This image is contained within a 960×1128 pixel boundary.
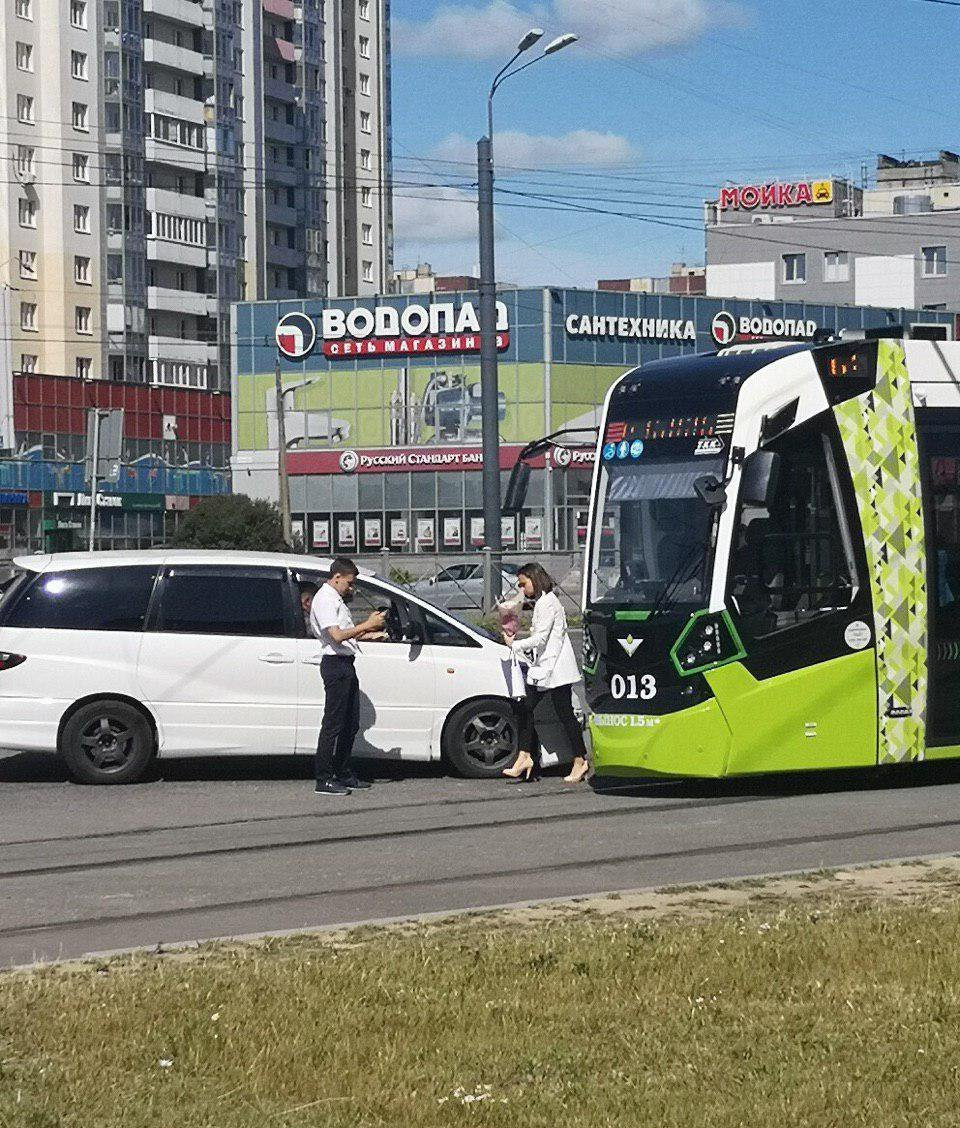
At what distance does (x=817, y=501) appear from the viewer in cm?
1410

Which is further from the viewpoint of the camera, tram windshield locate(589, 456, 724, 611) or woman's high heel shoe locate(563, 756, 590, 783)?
woman's high heel shoe locate(563, 756, 590, 783)

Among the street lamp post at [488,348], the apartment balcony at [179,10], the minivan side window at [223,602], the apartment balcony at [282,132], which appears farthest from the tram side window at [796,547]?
the apartment balcony at [282,132]

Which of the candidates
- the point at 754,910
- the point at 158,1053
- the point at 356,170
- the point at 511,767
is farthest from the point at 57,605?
the point at 356,170

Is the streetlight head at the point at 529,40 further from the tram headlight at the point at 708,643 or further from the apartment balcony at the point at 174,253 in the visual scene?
the apartment balcony at the point at 174,253

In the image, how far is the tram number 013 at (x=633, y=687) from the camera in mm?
14086

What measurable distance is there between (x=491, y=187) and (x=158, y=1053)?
24.5m

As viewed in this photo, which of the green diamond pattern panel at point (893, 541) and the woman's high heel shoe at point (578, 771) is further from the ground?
the green diamond pattern panel at point (893, 541)

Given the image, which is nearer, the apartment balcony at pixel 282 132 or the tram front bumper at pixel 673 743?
the tram front bumper at pixel 673 743

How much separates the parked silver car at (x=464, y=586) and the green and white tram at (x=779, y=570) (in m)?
17.1

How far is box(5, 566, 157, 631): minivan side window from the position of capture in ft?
50.8

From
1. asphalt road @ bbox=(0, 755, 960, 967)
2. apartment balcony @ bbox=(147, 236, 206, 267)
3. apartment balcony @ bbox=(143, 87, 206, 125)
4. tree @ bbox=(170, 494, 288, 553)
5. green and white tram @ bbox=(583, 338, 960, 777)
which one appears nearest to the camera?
asphalt road @ bbox=(0, 755, 960, 967)

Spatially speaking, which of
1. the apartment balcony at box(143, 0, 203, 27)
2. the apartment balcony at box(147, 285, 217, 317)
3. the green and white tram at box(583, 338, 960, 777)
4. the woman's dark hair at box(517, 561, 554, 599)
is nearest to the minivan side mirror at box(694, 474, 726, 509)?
the green and white tram at box(583, 338, 960, 777)

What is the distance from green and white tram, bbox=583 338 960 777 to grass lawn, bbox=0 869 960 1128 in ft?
16.0

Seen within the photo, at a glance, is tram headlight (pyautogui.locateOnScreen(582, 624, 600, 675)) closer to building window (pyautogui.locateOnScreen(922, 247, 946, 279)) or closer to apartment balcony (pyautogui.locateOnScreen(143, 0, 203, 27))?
building window (pyautogui.locateOnScreen(922, 247, 946, 279))
